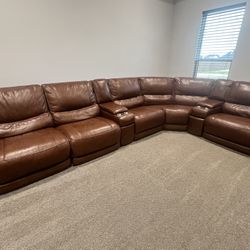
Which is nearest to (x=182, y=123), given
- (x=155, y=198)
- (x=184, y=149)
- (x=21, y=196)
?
(x=184, y=149)

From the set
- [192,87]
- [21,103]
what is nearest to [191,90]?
[192,87]

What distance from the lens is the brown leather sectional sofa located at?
1.90 metres

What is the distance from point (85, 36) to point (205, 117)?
252 centimetres

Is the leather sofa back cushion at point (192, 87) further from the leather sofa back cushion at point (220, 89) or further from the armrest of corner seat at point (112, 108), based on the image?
the armrest of corner seat at point (112, 108)

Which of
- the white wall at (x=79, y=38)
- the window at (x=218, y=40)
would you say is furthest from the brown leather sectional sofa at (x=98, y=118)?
the window at (x=218, y=40)

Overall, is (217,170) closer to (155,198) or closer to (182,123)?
(155,198)

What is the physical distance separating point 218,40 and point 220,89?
4.02 feet

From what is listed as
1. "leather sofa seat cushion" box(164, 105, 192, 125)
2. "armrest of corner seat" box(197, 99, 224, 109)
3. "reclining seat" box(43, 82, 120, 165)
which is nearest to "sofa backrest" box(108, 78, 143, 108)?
"reclining seat" box(43, 82, 120, 165)

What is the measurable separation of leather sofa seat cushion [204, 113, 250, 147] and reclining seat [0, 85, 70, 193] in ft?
7.51

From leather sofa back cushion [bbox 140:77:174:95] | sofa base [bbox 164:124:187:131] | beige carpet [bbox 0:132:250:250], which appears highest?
leather sofa back cushion [bbox 140:77:174:95]

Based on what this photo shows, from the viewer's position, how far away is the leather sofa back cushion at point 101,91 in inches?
118

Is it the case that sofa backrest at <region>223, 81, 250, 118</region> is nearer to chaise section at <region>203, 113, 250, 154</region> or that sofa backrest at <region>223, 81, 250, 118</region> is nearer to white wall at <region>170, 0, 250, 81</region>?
chaise section at <region>203, 113, 250, 154</region>

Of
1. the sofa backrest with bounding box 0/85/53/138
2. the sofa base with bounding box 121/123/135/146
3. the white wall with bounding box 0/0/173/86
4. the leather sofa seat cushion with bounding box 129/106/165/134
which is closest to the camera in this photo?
the sofa backrest with bounding box 0/85/53/138

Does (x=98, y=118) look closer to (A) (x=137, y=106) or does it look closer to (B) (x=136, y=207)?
(A) (x=137, y=106)
